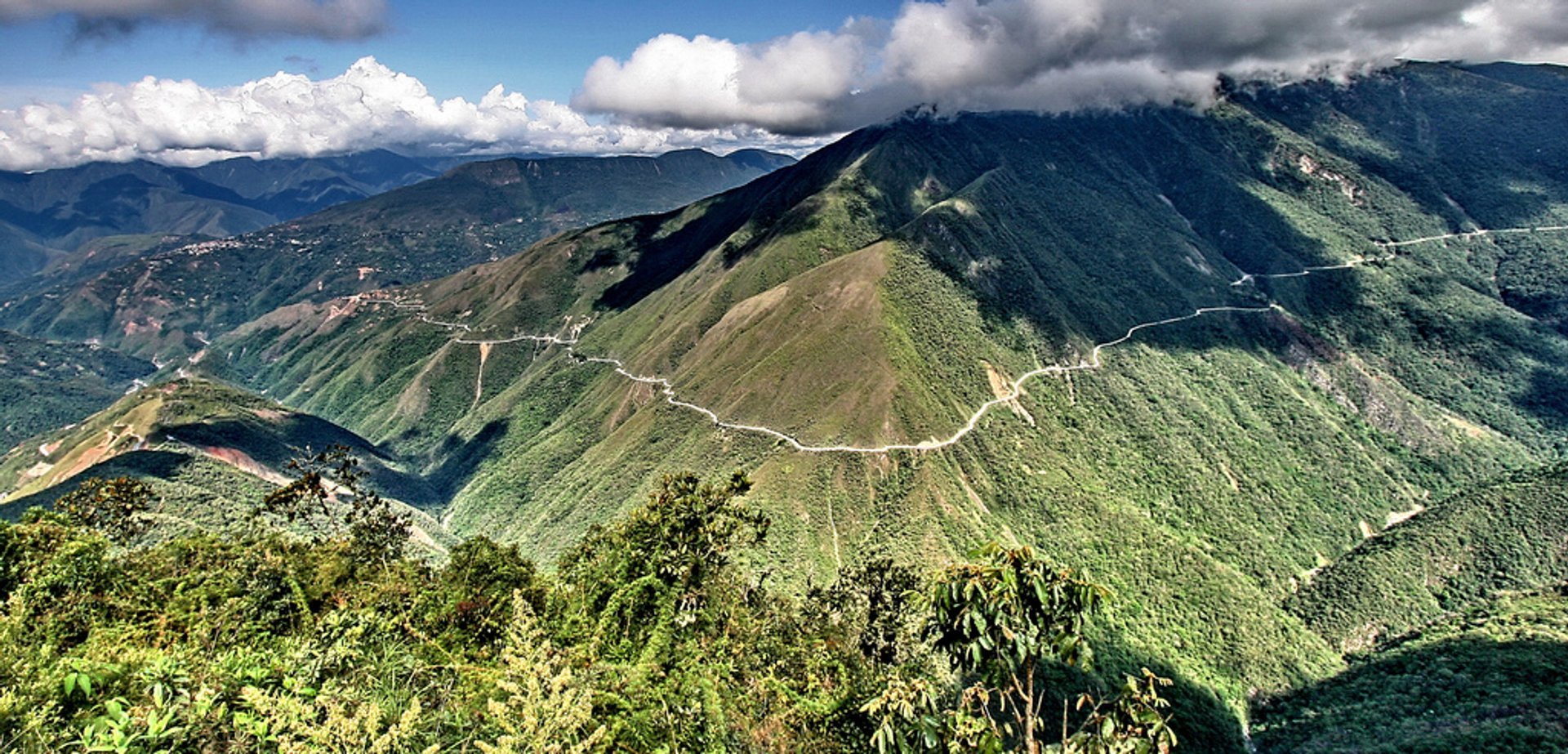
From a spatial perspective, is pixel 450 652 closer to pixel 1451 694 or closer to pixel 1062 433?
pixel 1451 694

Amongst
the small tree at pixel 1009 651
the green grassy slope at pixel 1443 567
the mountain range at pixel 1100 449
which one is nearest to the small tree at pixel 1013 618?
the small tree at pixel 1009 651

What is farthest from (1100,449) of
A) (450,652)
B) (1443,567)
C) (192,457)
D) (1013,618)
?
(192,457)

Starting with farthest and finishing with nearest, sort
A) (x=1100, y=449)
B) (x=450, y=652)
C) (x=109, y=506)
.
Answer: (x=1100, y=449) → (x=109, y=506) → (x=450, y=652)

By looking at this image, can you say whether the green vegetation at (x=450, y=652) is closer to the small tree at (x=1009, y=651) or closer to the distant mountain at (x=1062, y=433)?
the small tree at (x=1009, y=651)

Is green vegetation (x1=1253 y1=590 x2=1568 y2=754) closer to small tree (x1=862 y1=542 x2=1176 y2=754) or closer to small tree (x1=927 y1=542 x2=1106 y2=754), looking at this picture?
small tree (x1=862 y1=542 x2=1176 y2=754)

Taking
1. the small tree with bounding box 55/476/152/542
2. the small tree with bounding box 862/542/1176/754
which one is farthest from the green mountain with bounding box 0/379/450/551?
the small tree with bounding box 862/542/1176/754

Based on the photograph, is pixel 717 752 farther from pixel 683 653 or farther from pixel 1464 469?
pixel 1464 469
